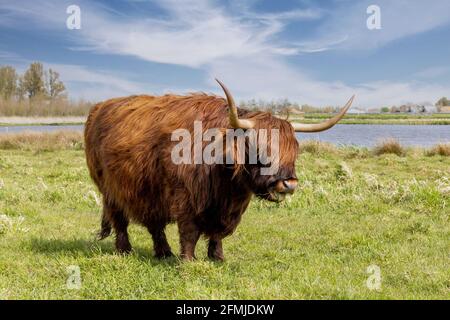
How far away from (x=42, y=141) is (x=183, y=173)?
20736 millimetres

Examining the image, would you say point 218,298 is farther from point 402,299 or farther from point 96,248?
point 96,248

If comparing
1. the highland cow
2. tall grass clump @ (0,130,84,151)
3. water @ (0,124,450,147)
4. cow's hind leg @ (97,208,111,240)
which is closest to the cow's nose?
the highland cow

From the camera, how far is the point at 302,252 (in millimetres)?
5824

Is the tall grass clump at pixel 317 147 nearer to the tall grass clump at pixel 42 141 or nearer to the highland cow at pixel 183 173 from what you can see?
the tall grass clump at pixel 42 141

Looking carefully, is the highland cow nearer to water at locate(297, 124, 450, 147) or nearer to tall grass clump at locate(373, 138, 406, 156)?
tall grass clump at locate(373, 138, 406, 156)

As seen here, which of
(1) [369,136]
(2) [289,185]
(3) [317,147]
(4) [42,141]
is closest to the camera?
(2) [289,185]

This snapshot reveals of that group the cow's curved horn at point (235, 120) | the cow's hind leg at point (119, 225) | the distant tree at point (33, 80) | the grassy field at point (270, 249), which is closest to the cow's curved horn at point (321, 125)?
the cow's curved horn at point (235, 120)

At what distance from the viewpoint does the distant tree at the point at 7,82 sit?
53312 mm

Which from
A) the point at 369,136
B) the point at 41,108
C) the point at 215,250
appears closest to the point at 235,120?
the point at 215,250

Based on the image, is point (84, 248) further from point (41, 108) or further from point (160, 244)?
point (41, 108)

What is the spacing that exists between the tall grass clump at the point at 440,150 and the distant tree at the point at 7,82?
46026mm

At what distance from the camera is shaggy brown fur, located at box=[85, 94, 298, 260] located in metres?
4.51

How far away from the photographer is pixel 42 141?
→ 2350cm

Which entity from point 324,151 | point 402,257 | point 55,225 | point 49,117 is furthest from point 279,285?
point 49,117
